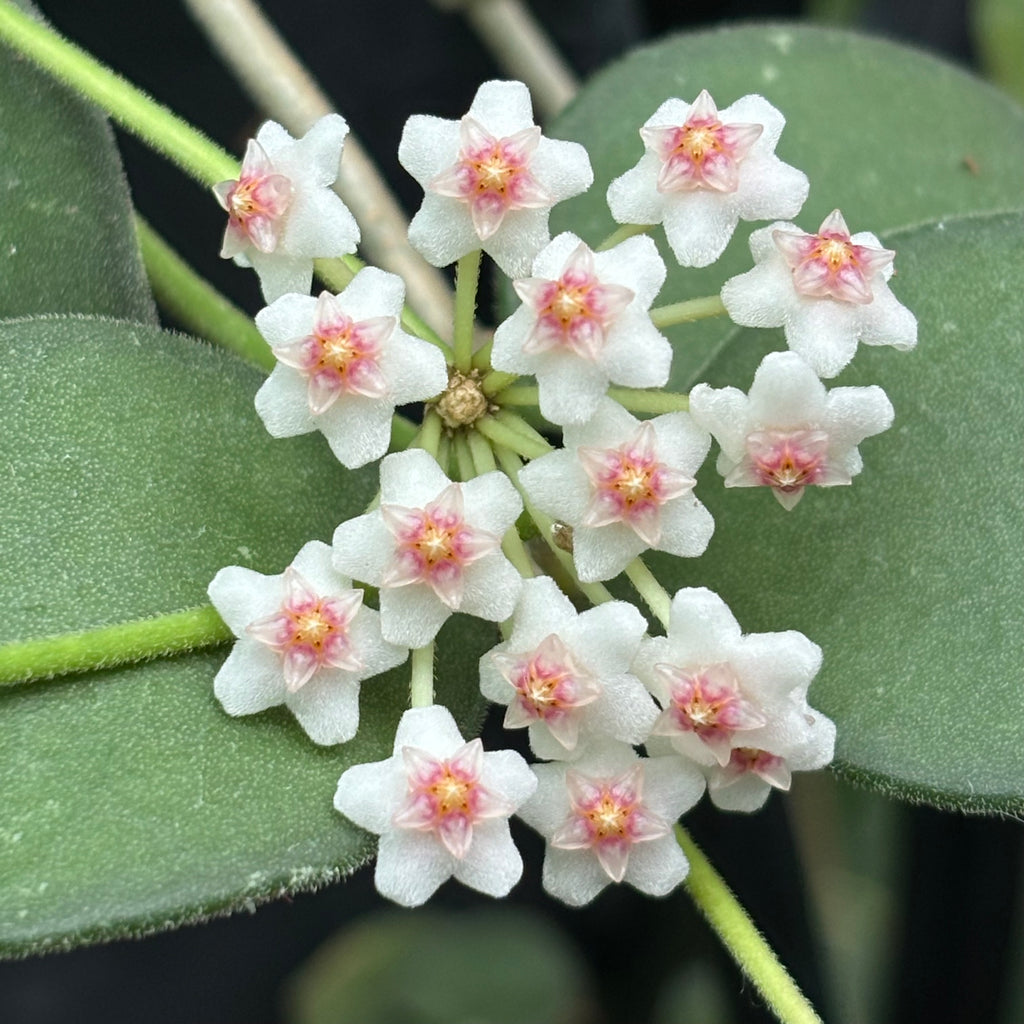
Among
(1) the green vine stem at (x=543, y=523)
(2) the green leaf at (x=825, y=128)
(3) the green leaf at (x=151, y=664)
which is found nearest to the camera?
(3) the green leaf at (x=151, y=664)

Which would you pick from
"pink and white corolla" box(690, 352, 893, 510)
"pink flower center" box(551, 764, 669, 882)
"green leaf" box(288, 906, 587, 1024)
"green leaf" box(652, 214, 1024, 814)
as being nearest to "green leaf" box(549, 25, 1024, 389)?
"green leaf" box(652, 214, 1024, 814)

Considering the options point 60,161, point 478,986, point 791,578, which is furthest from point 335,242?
point 478,986

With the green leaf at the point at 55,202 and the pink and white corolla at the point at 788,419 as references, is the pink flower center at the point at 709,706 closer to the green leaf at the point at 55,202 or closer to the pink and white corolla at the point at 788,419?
the pink and white corolla at the point at 788,419

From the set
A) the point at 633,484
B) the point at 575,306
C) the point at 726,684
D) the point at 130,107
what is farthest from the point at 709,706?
the point at 130,107

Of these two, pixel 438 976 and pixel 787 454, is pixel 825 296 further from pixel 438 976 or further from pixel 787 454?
pixel 438 976

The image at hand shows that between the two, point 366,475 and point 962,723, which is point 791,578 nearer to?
point 962,723

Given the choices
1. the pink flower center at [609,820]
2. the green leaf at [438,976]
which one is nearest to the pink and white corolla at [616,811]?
the pink flower center at [609,820]
